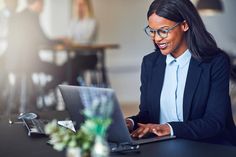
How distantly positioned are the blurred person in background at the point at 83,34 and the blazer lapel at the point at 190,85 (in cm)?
464

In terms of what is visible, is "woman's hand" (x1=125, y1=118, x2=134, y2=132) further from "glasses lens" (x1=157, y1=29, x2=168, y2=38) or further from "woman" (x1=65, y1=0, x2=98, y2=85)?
"woman" (x1=65, y1=0, x2=98, y2=85)

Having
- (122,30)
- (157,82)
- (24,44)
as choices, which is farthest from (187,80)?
(122,30)

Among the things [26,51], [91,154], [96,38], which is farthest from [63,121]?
[96,38]

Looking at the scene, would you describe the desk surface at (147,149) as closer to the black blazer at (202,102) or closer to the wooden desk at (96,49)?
the black blazer at (202,102)

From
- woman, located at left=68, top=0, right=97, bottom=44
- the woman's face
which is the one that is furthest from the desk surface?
woman, located at left=68, top=0, right=97, bottom=44

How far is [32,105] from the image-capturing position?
622 centimetres

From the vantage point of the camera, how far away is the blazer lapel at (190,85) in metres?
2.00

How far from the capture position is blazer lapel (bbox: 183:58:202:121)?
2.00 meters

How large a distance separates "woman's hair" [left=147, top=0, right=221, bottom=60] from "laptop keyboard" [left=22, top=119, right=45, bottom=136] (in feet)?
2.01

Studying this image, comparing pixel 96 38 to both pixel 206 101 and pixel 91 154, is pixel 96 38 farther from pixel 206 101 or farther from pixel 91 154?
pixel 91 154

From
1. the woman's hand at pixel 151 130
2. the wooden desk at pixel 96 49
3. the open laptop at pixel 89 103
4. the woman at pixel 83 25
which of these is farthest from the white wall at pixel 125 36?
the open laptop at pixel 89 103

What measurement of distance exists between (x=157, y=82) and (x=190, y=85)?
0.54ft

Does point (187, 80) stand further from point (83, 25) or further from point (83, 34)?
point (83, 25)

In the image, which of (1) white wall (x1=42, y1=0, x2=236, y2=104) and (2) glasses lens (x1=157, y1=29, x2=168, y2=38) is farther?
(1) white wall (x1=42, y1=0, x2=236, y2=104)
